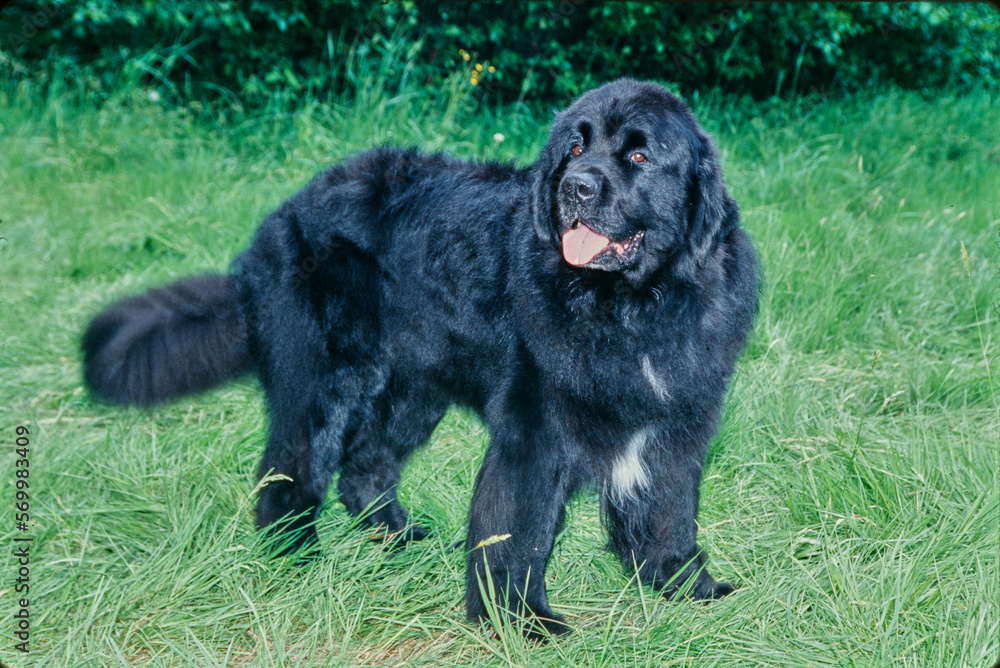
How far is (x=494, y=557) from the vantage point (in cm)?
238

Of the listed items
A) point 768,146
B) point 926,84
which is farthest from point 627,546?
point 926,84

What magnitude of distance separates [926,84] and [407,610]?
7.59 metres

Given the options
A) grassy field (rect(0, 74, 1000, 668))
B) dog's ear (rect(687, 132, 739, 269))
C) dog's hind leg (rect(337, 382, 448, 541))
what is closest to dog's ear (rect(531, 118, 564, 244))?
dog's ear (rect(687, 132, 739, 269))

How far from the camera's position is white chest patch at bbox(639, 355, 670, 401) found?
7.50 ft

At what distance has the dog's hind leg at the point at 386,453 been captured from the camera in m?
2.90

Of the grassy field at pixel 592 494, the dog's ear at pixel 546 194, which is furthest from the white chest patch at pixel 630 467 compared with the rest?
the dog's ear at pixel 546 194

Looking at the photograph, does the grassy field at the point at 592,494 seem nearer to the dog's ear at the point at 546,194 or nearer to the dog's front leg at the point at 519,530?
the dog's front leg at the point at 519,530

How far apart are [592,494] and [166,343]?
1508 millimetres

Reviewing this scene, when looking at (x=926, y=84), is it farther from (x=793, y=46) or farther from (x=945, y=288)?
(x=945, y=288)

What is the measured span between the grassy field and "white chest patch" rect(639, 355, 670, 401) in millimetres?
575

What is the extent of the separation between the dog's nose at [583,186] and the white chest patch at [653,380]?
0.49 meters

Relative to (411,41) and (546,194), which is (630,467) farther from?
(411,41)

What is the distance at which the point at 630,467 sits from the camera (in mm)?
2354

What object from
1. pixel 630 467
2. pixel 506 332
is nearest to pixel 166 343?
pixel 506 332
